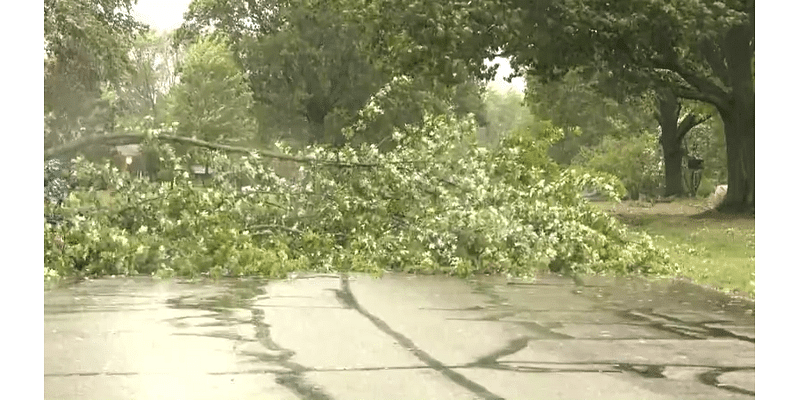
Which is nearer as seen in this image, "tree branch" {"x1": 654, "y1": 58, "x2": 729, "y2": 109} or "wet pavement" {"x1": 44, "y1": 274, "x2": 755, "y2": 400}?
"wet pavement" {"x1": 44, "y1": 274, "x2": 755, "y2": 400}

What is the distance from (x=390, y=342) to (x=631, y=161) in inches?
64.6

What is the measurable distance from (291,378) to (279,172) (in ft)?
4.93

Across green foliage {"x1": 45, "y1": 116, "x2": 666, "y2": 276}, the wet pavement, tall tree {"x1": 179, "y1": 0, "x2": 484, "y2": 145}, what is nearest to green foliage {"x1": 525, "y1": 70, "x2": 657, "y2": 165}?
green foliage {"x1": 45, "y1": 116, "x2": 666, "y2": 276}

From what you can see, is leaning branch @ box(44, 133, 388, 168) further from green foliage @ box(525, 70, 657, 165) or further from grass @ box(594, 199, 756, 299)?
grass @ box(594, 199, 756, 299)

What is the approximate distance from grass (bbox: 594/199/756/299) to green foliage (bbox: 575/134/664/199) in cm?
12

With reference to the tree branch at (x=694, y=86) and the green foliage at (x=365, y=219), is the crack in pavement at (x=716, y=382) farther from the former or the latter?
the tree branch at (x=694, y=86)

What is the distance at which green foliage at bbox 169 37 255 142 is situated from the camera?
3863 mm

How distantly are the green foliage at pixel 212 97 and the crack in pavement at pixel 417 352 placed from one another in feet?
2.78

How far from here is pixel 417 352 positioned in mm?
3443

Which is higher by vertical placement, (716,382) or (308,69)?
(308,69)

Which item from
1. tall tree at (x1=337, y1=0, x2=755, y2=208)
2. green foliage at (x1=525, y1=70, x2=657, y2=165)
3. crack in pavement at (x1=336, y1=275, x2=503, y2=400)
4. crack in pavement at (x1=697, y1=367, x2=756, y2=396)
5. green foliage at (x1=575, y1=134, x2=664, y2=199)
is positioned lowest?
crack in pavement at (x1=697, y1=367, x2=756, y2=396)

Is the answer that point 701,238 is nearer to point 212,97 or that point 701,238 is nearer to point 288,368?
point 288,368

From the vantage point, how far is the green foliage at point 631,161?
172 inches

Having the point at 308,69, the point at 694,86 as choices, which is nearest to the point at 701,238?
the point at 694,86
